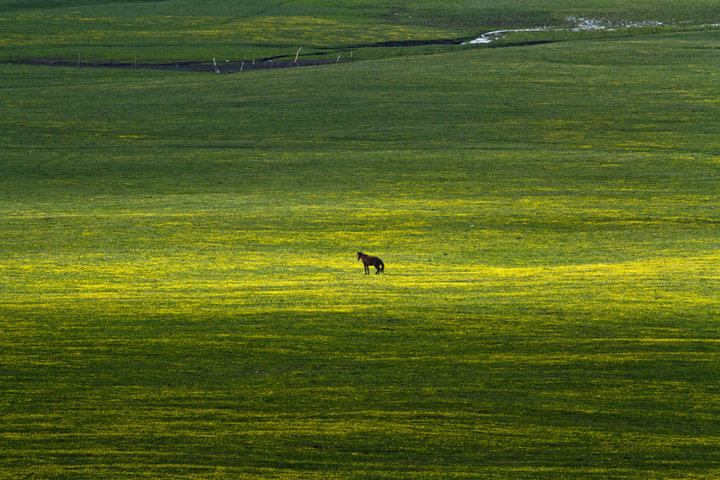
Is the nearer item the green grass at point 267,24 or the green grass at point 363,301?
the green grass at point 363,301

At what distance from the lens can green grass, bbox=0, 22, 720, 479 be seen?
13.1 metres

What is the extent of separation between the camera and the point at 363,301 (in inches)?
771

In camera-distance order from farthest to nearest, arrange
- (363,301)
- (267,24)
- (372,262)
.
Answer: (267,24) → (372,262) → (363,301)

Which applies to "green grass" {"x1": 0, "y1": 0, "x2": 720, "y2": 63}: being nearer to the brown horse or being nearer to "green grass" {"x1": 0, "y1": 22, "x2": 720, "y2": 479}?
"green grass" {"x1": 0, "y1": 22, "x2": 720, "y2": 479}

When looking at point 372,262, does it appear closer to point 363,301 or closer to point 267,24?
point 363,301

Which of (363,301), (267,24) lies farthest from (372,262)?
(267,24)

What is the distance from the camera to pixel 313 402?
14.2 m

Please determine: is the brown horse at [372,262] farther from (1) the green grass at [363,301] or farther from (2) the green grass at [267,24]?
(2) the green grass at [267,24]

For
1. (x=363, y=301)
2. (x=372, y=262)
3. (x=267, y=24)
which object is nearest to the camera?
(x=363, y=301)

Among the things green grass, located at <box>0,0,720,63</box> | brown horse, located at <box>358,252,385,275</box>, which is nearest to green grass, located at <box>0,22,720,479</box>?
brown horse, located at <box>358,252,385,275</box>

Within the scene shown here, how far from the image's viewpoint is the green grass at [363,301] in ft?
42.9

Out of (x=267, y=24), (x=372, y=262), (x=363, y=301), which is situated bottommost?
(x=372, y=262)

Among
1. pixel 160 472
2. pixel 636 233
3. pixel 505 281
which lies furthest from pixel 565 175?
pixel 160 472

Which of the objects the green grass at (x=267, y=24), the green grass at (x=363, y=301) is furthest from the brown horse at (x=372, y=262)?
the green grass at (x=267, y=24)
